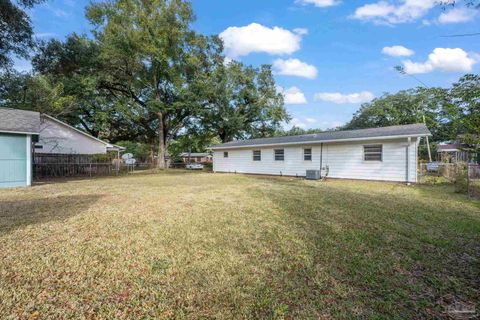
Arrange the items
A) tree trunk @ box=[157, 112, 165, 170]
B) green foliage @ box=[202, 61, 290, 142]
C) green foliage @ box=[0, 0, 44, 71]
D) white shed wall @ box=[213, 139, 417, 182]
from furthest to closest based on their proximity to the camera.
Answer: green foliage @ box=[202, 61, 290, 142], tree trunk @ box=[157, 112, 165, 170], green foliage @ box=[0, 0, 44, 71], white shed wall @ box=[213, 139, 417, 182]

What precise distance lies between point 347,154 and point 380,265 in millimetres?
11240

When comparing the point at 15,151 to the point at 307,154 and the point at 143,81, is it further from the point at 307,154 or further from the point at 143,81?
the point at 307,154

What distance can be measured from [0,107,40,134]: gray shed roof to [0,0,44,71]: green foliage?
568cm

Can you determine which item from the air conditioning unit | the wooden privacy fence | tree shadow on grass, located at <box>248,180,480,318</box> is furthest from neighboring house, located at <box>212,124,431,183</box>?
the wooden privacy fence

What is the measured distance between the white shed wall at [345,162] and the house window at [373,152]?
0.17 meters

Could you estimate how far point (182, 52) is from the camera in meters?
22.3

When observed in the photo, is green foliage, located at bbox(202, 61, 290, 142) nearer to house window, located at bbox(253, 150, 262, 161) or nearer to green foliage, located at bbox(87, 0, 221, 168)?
green foliage, located at bbox(87, 0, 221, 168)

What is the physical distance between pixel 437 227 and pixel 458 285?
2362 mm

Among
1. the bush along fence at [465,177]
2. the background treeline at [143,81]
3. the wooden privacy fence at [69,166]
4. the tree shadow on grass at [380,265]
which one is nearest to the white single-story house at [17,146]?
the wooden privacy fence at [69,166]

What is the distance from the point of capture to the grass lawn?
2227 mm

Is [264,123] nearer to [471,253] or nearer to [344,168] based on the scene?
[344,168]

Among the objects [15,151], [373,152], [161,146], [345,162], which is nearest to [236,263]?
[15,151]

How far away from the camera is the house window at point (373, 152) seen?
12227 mm

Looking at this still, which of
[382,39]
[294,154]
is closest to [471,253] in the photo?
[294,154]
